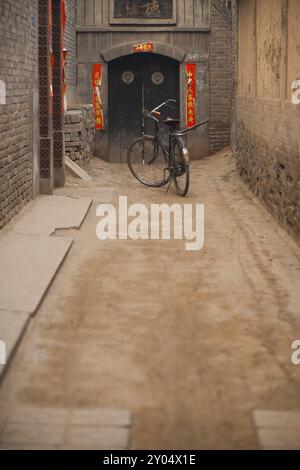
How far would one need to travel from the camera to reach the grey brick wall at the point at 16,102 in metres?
8.57

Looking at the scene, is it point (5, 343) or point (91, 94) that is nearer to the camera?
point (5, 343)

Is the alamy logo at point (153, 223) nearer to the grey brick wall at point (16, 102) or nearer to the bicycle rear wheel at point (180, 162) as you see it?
the bicycle rear wheel at point (180, 162)

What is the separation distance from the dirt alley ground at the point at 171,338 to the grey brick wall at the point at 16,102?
99 cm

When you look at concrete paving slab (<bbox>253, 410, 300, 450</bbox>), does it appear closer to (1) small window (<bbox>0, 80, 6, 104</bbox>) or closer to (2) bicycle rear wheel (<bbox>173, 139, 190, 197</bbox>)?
(1) small window (<bbox>0, 80, 6, 104</bbox>)

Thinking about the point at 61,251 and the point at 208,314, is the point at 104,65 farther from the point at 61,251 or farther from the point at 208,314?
the point at 208,314

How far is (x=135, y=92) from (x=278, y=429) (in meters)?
14.0

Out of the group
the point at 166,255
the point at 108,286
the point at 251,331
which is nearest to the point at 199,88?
the point at 166,255

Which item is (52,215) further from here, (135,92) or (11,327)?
(135,92)

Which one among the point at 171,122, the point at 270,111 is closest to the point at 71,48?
the point at 171,122

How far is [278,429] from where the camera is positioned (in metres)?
3.89

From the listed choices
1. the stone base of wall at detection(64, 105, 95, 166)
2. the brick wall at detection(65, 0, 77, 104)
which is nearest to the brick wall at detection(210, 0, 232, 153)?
the brick wall at detection(65, 0, 77, 104)

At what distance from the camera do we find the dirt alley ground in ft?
13.5

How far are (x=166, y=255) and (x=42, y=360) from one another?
3.06 metres

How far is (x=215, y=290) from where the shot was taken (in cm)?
640
